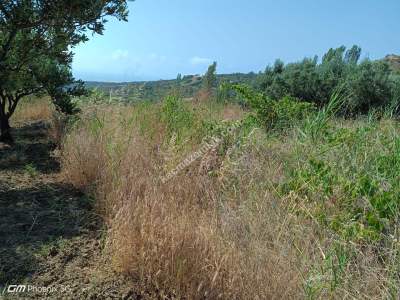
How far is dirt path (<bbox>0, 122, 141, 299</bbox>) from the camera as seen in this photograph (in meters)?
2.34

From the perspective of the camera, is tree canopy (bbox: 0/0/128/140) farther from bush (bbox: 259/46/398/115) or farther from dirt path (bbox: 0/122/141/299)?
bush (bbox: 259/46/398/115)

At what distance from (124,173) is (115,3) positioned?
193 centimetres

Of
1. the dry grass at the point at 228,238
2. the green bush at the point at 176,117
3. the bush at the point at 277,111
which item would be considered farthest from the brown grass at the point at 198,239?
the bush at the point at 277,111

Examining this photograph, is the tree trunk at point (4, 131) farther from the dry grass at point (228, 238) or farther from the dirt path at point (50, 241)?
the dry grass at point (228, 238)

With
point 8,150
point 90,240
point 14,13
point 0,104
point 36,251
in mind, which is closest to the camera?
point 36,251

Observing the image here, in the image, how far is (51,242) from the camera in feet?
9.14

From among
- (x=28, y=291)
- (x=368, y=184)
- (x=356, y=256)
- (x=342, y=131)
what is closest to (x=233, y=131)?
(x=342, y=131)

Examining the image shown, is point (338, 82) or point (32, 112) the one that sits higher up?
point (338, 82)

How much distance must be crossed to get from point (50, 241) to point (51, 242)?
2 cm

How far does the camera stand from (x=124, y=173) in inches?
131

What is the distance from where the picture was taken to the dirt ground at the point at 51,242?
2326mm

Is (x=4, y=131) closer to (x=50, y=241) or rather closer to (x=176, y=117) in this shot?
(x=176, y=117)

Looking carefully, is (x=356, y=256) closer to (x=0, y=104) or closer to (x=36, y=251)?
(x=36, y=251)

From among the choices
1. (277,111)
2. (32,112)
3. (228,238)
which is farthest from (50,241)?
(32,112)
